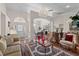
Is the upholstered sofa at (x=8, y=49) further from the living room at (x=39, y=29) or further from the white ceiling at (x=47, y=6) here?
the white ceiling at (x=47, y=6)

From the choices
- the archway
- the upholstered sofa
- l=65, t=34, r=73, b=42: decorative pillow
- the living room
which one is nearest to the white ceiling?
the living room

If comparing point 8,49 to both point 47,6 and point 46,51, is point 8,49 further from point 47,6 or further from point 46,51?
point 47,6

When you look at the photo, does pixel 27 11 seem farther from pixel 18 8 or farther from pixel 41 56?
pixel 41 56

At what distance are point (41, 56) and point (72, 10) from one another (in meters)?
1.10

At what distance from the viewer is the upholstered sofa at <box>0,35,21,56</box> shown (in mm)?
2559

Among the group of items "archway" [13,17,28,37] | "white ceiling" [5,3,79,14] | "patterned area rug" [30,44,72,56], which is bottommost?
"patterned area rug" [30,44,72,56]

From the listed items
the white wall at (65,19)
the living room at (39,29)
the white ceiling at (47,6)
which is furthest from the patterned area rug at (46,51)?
the white ceiling at (47,6)

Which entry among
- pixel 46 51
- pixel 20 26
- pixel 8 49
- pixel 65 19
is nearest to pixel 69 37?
pixel 65 19

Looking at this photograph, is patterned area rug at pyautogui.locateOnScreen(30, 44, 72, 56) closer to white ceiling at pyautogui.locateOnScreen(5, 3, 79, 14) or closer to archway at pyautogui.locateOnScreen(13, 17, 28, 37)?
archway at pyautogui.locateOnScreen(13, 17, 28, 37)

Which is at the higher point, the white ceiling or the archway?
the white ceiling

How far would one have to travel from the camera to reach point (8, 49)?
2562 mm

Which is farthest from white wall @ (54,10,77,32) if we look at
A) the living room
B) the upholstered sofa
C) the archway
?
the upholstered sofa

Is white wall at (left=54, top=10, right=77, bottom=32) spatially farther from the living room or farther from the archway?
the archway

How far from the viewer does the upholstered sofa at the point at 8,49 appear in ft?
8.39
